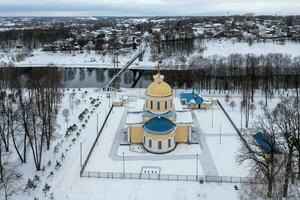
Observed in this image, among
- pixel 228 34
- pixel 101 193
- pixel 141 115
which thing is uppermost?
pixel 228 34

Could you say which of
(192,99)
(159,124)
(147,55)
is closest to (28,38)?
(147,55)

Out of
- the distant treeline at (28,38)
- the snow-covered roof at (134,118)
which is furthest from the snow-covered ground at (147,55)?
the snow-covered roof at (134,118)

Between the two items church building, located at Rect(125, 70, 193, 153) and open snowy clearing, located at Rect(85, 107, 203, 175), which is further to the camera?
church building, located at Rect(125, 70, 193, 153)

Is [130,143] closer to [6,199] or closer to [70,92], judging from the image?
[6,199]

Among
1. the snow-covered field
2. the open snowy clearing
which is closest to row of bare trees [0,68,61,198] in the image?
the snow-covered field

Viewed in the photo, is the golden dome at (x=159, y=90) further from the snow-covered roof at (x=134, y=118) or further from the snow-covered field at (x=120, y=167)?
the snow-covered field at (x=120, y=167)

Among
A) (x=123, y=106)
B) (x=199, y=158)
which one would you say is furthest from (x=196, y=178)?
(x=123, y=106)

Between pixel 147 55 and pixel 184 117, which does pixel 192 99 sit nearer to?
pixel 184 117

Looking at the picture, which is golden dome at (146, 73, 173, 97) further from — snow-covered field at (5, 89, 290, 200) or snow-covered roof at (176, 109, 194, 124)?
snow-covered field at (5, 89, 290, 200)
